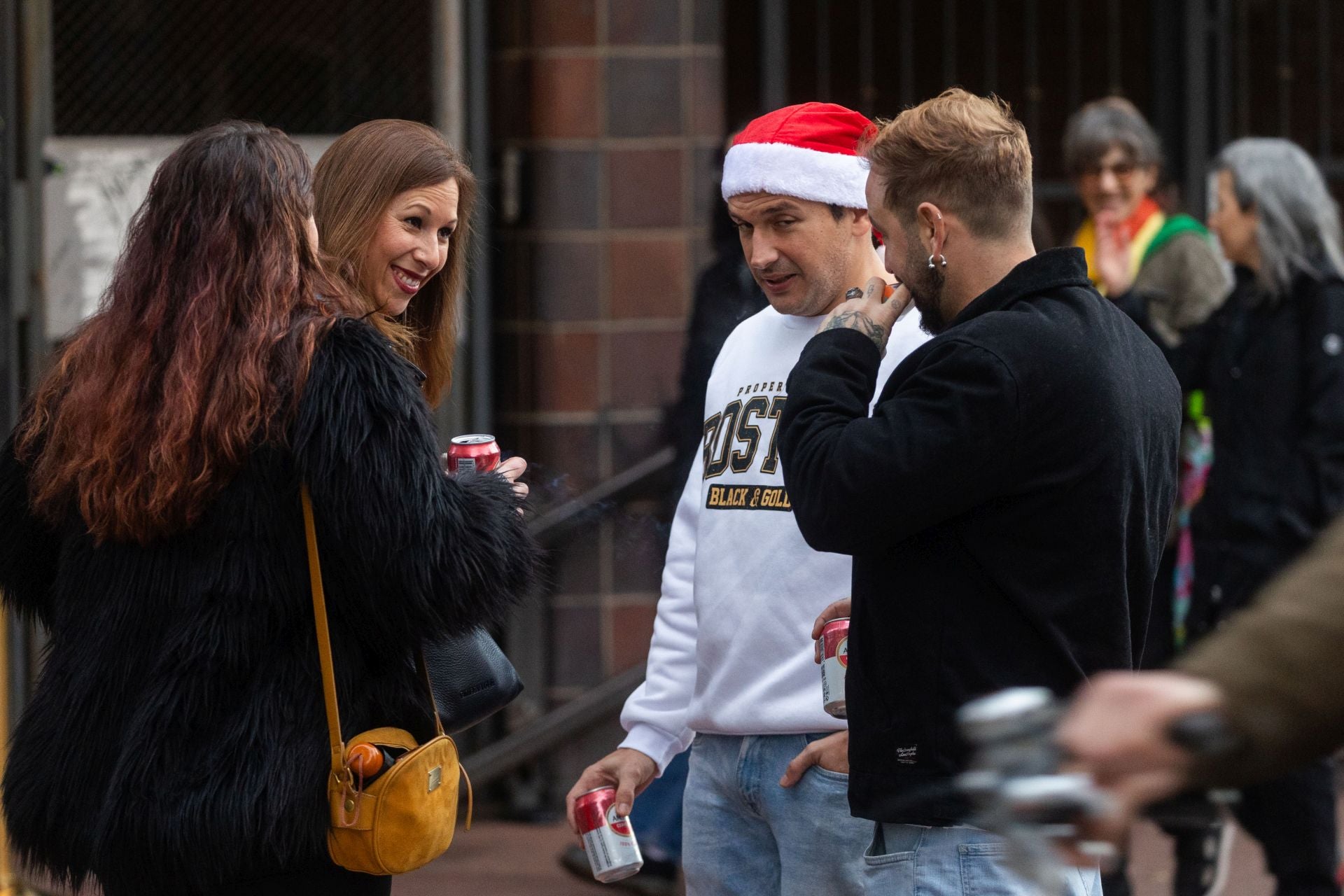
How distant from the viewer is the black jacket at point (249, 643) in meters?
2.64

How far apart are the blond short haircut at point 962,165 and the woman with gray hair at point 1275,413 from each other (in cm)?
269

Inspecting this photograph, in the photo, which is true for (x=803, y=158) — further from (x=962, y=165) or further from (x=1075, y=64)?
(x=1075, y=64)

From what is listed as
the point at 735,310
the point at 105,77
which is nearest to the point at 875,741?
the point at 735,310

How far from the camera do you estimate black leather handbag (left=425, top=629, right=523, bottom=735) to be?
2.98 meters

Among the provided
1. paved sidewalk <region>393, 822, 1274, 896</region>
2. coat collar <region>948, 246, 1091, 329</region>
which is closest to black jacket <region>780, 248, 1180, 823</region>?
coat collar <region>948, 246, 1091, 329</region>

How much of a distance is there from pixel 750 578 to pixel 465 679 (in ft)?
1.64

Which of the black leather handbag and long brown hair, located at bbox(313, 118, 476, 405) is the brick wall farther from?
the black leather handbag

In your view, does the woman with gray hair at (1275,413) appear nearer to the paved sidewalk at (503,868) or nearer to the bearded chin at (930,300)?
the paved sidewalk at (503,868)

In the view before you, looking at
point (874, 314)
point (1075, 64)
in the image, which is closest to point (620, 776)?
point (874, 314)

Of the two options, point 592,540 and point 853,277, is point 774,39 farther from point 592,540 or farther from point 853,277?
point 853,277

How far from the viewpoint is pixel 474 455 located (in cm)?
307

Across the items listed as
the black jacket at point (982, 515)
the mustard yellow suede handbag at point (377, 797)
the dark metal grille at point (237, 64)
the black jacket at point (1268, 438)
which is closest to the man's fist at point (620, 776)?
the mustard yellow suede handbag at point (377, 797)

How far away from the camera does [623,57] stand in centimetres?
654

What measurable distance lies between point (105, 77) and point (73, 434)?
384 centimetres
